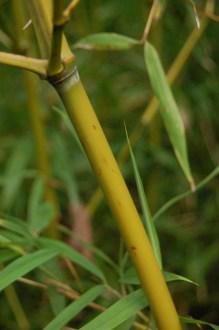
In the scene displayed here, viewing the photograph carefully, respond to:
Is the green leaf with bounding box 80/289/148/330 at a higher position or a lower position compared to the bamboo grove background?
higher

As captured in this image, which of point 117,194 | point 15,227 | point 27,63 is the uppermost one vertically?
point 27,63

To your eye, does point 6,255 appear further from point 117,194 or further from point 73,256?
point 117,194

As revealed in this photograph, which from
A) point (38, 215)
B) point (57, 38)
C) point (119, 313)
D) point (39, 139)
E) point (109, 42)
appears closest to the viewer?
point (57, 38)

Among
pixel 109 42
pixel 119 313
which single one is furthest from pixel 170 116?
pixel 119 313

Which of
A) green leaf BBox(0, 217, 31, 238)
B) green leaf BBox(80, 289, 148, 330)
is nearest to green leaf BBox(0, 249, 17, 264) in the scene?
green leaf BBox(0, 217, 31, 238)

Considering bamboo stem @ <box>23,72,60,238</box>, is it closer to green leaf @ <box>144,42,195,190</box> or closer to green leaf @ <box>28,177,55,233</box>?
green leaf @ <box>28,177,55,233</box>

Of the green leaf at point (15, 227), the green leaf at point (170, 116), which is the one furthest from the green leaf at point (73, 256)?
the green leaf at point (170, 116)

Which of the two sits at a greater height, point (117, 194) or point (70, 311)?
point (117, 194)
